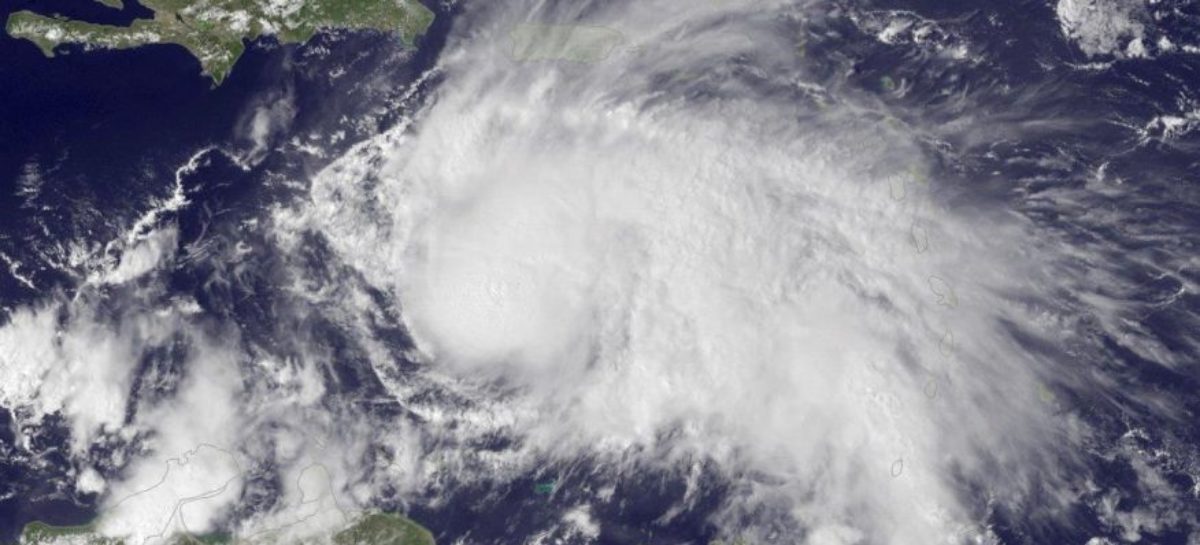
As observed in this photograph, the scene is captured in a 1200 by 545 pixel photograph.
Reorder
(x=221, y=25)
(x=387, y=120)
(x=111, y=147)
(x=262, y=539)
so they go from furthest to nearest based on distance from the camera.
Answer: (x=221, y=25) < (x=387, y=120) < (x=111, y=147) < (x=262, y=539)

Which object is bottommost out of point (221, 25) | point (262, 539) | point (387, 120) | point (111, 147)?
point (262, 539)

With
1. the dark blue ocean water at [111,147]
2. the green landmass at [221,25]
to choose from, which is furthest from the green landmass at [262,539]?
the green landmass at [221,25]

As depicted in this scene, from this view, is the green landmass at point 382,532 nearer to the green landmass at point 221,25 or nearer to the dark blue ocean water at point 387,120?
the dark blue ocean water at point 387,120

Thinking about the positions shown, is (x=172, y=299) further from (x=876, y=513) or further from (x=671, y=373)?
(x=876, y=513)

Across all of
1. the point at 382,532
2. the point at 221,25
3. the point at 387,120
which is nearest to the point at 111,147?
the point at 221,25

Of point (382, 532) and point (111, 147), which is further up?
point (111, 147)

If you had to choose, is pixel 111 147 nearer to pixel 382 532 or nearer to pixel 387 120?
pixel 387 120

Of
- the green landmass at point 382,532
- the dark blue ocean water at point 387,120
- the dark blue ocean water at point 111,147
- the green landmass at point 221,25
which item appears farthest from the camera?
the green landmass at point 221,25
